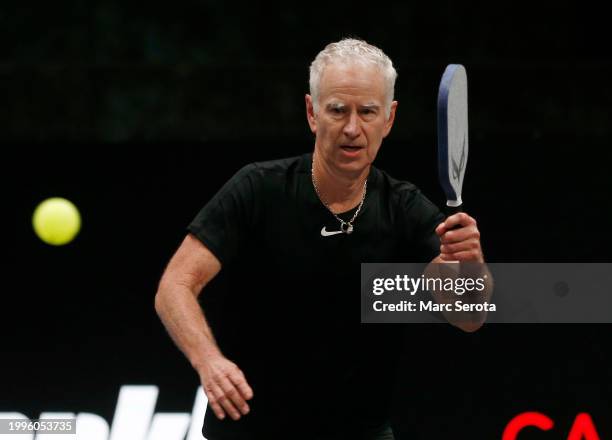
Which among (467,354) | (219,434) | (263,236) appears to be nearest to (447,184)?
(263,236)

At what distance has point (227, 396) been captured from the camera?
2967 millimetres

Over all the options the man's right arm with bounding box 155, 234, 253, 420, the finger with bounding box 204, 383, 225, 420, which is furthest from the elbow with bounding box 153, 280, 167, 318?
the finger with bounding box 204, 383, 225, 420

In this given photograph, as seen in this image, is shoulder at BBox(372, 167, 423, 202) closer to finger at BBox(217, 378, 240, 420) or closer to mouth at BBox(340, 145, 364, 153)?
mouth at BBox(340, 145, 364, 153)

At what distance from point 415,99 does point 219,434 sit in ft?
6.84

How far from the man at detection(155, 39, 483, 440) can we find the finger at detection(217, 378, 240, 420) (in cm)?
48

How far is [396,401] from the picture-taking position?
493 centimetres

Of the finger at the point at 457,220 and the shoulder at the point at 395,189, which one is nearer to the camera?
the finger at the point at 457,220

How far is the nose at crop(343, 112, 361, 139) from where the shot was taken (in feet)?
11.0

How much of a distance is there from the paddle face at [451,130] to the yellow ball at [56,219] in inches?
80.3

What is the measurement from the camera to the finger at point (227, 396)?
295 cm
